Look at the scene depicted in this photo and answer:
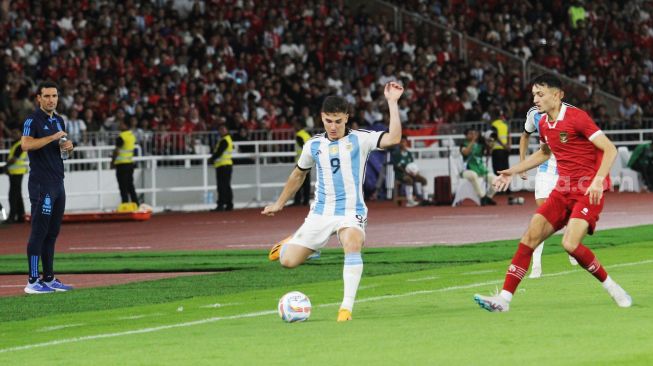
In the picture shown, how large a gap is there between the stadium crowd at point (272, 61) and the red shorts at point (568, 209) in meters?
20.2

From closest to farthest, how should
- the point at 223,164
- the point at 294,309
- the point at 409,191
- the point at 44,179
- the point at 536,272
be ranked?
the point at 294,309 → the point at 44,179 → the point at 536,272 → the point at 223,164 → the point at 409,191

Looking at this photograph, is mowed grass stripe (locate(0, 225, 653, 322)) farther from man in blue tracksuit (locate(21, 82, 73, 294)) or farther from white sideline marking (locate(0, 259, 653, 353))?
white sideline marking (locate(0, 259, 653, 353))

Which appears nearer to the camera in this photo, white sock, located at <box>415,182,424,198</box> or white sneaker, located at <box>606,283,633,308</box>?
white sneaker, located at <box>606,283,633,308</box>

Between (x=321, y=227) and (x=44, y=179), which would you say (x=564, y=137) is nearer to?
(x=321, y=227)

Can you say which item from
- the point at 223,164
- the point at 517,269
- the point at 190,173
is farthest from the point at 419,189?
the point at 517,269

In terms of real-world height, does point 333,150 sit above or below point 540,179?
above

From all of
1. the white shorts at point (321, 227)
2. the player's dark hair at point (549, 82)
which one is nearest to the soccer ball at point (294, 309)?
the white shorts at point (321, 227)

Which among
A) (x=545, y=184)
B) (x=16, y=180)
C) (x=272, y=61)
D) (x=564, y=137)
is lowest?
(x=16, y=180)

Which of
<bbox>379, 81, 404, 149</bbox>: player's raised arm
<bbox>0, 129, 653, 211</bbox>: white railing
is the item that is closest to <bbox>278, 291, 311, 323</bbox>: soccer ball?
<bbox>379, 81, 404, 149</bbox>: player's raised arm

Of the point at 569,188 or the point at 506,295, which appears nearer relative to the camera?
the point at 506,295

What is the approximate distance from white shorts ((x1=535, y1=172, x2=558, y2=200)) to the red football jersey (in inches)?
147

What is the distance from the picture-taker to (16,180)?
95.6ft

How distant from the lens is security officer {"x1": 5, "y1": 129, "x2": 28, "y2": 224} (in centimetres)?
2908

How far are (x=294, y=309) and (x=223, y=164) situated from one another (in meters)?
21.0
